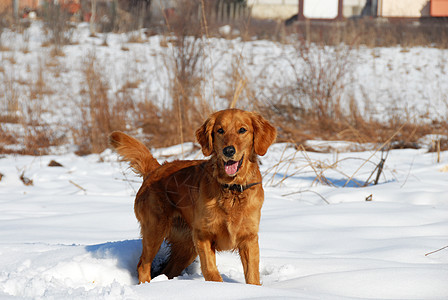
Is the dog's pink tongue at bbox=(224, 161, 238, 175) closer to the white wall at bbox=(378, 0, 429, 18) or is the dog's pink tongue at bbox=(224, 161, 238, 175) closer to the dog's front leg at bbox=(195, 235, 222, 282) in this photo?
the dog's front leg at bbox=(195, 235, 222, 282)

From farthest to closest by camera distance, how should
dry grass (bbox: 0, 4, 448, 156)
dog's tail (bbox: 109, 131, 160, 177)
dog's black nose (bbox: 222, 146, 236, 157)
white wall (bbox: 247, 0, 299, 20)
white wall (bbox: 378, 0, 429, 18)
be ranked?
1. white wall (bbox: 247, 0, 299, 20)
2. white wall (bbox: 378, 0, 429, 18)
3. dry grass (bbox: 0, 4, 448, 156)
4. dog's tail (bbox: 109, 131, 160, 177)
5. dog's black nose (bbox: 222, 146, 236, 157)

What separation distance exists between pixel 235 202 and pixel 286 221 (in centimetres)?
160

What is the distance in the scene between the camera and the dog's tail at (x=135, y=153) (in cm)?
332

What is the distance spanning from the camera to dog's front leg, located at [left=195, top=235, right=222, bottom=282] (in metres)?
2.64

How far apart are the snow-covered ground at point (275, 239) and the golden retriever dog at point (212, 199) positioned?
0.55 ft

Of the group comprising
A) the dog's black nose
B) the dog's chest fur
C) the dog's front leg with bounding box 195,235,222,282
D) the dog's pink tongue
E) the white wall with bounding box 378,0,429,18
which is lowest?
the dog's front leg with bounding box 195,235,222,282

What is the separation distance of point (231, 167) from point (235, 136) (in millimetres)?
170

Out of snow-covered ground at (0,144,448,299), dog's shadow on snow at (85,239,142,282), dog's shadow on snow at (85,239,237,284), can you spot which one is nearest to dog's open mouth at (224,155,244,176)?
snow-covered ground at (0,144,448,299)

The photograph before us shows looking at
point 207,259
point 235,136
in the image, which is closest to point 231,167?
point 235,136

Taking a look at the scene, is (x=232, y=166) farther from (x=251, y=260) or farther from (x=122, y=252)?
(x=122, y=252)

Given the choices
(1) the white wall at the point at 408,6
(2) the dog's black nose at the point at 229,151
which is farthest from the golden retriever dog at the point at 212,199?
(1) the white wall at the point at 408,6

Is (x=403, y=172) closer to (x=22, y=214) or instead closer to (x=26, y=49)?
(x=22, y=214)

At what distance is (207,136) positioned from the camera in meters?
2.89

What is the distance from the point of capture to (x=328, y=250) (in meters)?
3.47
